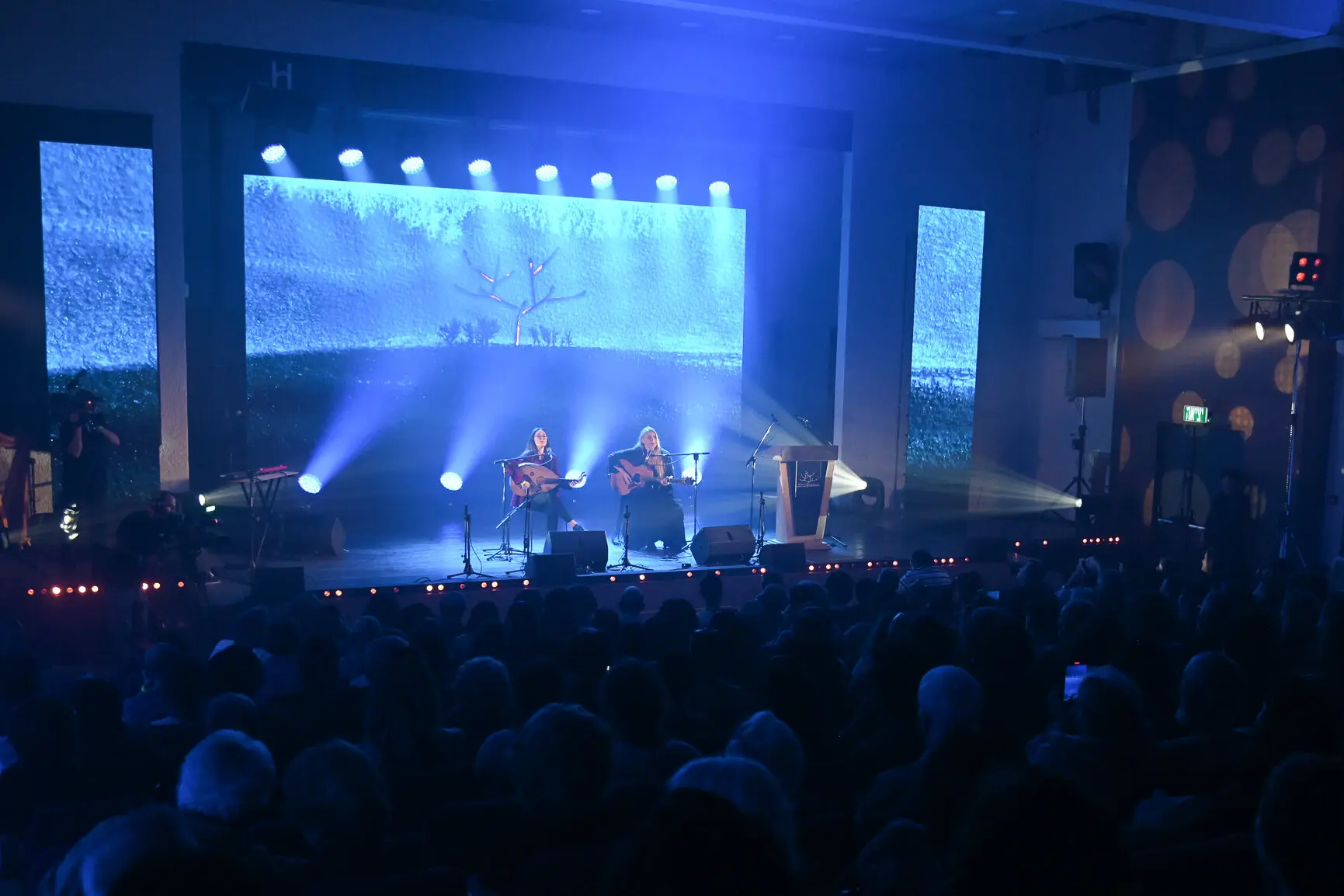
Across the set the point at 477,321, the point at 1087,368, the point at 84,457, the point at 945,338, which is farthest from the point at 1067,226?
the point at 84,457

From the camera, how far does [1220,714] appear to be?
320 centimetres

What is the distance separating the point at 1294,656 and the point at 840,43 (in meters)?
8.84

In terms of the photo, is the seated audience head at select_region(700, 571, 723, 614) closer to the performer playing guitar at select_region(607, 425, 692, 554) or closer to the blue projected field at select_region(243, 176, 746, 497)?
the performer playing guitar at select_region(607, 425, 692, 554)

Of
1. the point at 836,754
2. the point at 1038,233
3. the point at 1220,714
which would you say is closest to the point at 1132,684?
the point at 1220,714

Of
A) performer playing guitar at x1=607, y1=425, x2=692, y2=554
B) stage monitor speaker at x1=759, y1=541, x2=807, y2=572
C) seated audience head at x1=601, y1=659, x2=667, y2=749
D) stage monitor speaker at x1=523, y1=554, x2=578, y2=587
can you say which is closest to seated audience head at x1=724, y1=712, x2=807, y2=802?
seated audience head at x1=601, y1=659, x2=667, y2=749

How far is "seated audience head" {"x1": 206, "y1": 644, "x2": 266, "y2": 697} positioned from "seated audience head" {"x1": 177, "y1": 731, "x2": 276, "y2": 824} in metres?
1.23

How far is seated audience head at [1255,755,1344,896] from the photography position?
1628mm

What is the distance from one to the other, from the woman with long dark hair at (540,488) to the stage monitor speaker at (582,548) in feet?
4.30

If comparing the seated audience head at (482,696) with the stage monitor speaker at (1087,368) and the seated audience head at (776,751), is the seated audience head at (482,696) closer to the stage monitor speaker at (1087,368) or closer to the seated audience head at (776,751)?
the seated audience head at (776,751)

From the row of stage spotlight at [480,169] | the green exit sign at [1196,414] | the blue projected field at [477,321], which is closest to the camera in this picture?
the green exit sign at [1196,414]

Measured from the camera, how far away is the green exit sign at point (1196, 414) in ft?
35.8

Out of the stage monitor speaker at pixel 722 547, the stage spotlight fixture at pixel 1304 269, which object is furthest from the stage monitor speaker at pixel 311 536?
the stage spotlight fixture at pixel 1304 269

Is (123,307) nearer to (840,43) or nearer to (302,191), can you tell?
(302,191)

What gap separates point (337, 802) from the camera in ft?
7.50
